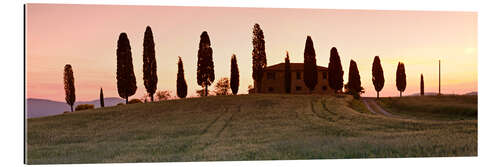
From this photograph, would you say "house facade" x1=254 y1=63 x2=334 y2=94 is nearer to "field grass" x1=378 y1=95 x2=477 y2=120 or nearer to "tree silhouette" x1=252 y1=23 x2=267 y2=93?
"tree silhouette" x1=252 y1=23 x2=267 y2=93

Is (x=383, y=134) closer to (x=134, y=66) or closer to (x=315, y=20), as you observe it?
(x=315, y=20)

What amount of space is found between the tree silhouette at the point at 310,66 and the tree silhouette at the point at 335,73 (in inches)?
23.6

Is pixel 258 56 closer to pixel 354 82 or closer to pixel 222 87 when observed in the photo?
pixel 222 87

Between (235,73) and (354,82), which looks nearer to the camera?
(235,73)

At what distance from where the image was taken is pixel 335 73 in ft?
53.2

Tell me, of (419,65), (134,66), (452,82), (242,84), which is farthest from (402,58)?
(134,66)

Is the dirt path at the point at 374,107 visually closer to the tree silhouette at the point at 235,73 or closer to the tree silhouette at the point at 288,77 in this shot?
the tree silhouette at the point at 288,77

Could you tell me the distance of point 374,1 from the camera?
1477 centimetres

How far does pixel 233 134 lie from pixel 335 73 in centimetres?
457

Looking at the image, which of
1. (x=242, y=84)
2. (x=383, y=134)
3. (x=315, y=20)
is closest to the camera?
(x=383, y=134)

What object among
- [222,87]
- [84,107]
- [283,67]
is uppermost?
[283,67]

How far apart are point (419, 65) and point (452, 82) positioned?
1.11 metres

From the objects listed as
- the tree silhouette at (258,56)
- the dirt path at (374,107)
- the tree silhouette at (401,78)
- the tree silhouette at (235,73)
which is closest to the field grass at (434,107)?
the dirt path at (374,107)

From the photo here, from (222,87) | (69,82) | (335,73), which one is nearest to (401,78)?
(335,73)
